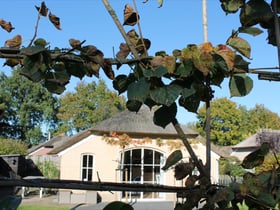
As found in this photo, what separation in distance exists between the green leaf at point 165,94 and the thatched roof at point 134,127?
17820 millimetres

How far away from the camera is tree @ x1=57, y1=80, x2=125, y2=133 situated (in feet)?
159

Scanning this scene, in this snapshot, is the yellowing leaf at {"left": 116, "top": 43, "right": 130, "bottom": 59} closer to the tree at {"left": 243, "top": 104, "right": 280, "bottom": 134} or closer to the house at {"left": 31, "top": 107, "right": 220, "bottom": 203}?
the house at {"left": 31, "top": 107, "right": 220, "bottom": 203}

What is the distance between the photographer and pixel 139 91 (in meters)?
0.75

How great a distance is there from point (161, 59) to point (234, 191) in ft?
0.97

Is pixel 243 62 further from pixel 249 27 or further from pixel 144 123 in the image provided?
pixel 144 123

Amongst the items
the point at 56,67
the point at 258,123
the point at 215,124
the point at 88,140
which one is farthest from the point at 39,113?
the point at 56,67

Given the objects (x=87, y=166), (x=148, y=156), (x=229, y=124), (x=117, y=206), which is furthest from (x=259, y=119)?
(x=117, y=206)

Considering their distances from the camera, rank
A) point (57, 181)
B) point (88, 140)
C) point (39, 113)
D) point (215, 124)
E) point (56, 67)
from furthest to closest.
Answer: point (39, 113) < point (215, 124) < point (88, 140) < point (56, 67) < point (57, 181)

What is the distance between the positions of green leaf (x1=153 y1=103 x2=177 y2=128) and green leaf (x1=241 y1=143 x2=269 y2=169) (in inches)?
7.6

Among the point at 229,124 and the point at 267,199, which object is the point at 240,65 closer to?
the point at 267,199

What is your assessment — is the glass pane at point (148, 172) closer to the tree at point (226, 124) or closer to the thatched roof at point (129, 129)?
the thatched roof at point (129, 129)

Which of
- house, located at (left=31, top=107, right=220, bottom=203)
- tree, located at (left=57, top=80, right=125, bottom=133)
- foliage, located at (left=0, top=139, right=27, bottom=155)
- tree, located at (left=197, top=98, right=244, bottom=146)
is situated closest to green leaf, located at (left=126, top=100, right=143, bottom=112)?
house, located at (left=31, top=107, right=220, bottom=203)

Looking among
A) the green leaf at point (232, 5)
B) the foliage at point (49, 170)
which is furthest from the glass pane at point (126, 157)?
the green leaf at point (232, 5)

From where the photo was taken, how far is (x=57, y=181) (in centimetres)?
70
